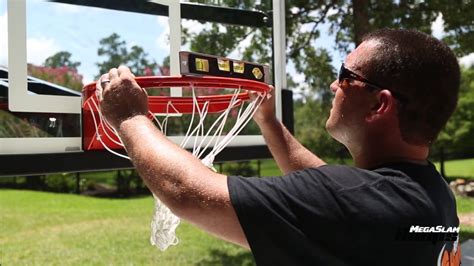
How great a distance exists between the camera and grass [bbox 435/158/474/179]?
538 inches

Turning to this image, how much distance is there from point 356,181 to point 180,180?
0.37 metres

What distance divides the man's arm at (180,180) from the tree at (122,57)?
1.69 metres

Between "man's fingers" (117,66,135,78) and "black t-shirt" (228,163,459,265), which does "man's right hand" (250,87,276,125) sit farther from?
"black t-shirt" (228,163,459,265)

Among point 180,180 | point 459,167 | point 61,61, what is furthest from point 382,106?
point 459,167

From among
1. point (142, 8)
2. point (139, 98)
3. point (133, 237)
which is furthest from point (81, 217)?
point (139, 98)

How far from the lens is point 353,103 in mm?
1318

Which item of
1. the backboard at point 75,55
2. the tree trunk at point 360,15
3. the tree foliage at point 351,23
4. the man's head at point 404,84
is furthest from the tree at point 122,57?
the tree trunk at point 360,15

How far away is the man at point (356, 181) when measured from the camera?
1122 mm

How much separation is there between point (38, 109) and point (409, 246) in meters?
1.65

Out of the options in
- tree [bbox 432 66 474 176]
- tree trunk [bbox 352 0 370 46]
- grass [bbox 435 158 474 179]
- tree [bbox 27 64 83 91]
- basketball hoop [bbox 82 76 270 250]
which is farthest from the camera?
grass [bbox 435 158 474 179]

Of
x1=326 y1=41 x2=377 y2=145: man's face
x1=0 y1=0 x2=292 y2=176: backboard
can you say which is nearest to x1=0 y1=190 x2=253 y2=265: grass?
x1=0 y1=0 x2=292 y2=176: backboard

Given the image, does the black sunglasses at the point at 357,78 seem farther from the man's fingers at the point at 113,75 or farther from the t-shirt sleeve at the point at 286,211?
the man's fingers at the point at 113,75

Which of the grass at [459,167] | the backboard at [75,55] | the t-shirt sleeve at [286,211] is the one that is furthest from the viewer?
the grass at [459,167]

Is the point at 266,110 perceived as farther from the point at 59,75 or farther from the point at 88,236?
the point at 88,236
